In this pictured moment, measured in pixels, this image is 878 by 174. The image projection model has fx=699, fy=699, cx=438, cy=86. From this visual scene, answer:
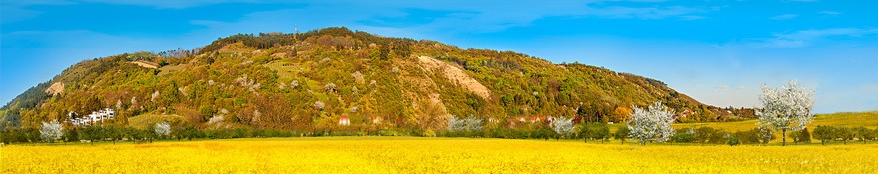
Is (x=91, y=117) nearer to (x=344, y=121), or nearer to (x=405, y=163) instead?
(x=344, y=121)

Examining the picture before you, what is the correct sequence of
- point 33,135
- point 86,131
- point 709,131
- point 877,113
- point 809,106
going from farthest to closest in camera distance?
1. point 877,113
2. point 86,131
3. point 33,135
4. point 709,131
5. point 809,106

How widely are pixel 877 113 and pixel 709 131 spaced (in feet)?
197

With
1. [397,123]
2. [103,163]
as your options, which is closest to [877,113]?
[397,123]

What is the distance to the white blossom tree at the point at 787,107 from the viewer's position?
232 ft

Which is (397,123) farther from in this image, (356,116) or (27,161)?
(27,161)

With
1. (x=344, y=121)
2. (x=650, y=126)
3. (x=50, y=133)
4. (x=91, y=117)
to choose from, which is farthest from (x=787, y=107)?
(x=91, y=117)

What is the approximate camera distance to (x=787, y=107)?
71.3 meters

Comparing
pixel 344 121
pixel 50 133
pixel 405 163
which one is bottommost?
pixel 405 163

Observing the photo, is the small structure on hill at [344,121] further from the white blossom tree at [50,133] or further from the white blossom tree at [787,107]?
the white blossom tree at [787,107]

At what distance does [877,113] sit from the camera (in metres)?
122

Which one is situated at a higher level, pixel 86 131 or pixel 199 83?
pixel 199 83

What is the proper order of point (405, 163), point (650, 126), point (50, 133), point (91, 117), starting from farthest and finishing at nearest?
point (91, 117) → point (50, 133) → point (650, 126) → point (405, 163)

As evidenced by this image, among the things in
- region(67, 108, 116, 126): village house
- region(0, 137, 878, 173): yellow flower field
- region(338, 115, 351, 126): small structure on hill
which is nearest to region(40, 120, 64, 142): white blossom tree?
region(0, 137, 878, 173): yellow flower field

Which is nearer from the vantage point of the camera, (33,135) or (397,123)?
(33,135)
